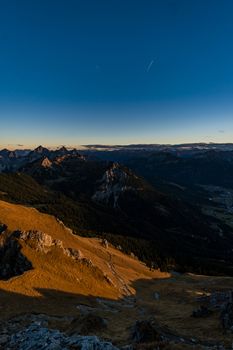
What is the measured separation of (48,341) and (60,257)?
79264 mm

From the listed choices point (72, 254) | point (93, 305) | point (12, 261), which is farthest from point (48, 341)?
point (72, 254)

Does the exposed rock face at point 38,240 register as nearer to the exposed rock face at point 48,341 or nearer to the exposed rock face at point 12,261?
the exposed rock face at point 12,261

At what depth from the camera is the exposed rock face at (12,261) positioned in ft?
Result: 406

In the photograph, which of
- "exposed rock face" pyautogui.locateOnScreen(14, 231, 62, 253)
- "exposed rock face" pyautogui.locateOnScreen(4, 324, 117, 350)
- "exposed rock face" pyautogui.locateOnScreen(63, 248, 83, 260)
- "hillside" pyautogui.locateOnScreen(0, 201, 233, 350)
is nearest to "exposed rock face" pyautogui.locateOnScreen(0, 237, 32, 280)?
"hillside" pyautogui.locateOnScreen(0, 201, 233, 350)

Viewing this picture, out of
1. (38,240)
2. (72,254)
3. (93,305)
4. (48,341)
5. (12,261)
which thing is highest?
(48,341)

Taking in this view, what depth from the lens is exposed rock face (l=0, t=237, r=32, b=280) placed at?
406 ft

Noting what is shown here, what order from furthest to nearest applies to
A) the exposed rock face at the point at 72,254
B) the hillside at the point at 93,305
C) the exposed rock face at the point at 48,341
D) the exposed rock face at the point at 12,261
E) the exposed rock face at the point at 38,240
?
the exposed rock face at the point at 72,254, the exposed rock face at the point at 38,240, the exposed rock face at the point at 12,261, the hillside at the point at 93,305, the exposed rock face at the point at 48,341

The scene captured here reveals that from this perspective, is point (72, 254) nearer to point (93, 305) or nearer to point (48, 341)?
point (93, 305)

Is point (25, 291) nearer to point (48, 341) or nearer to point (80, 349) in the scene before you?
point (48, 341)

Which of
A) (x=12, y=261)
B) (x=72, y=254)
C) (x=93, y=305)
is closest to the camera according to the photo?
(x=93, y=305)

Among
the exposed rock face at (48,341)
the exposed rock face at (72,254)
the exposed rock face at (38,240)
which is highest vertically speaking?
the exposed rock face at (48,341)

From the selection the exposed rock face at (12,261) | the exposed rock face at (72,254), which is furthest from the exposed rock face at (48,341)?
the exposed rock face at (72,254)

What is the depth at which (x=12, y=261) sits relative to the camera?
12888 centimetres

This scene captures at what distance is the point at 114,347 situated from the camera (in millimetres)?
49344
